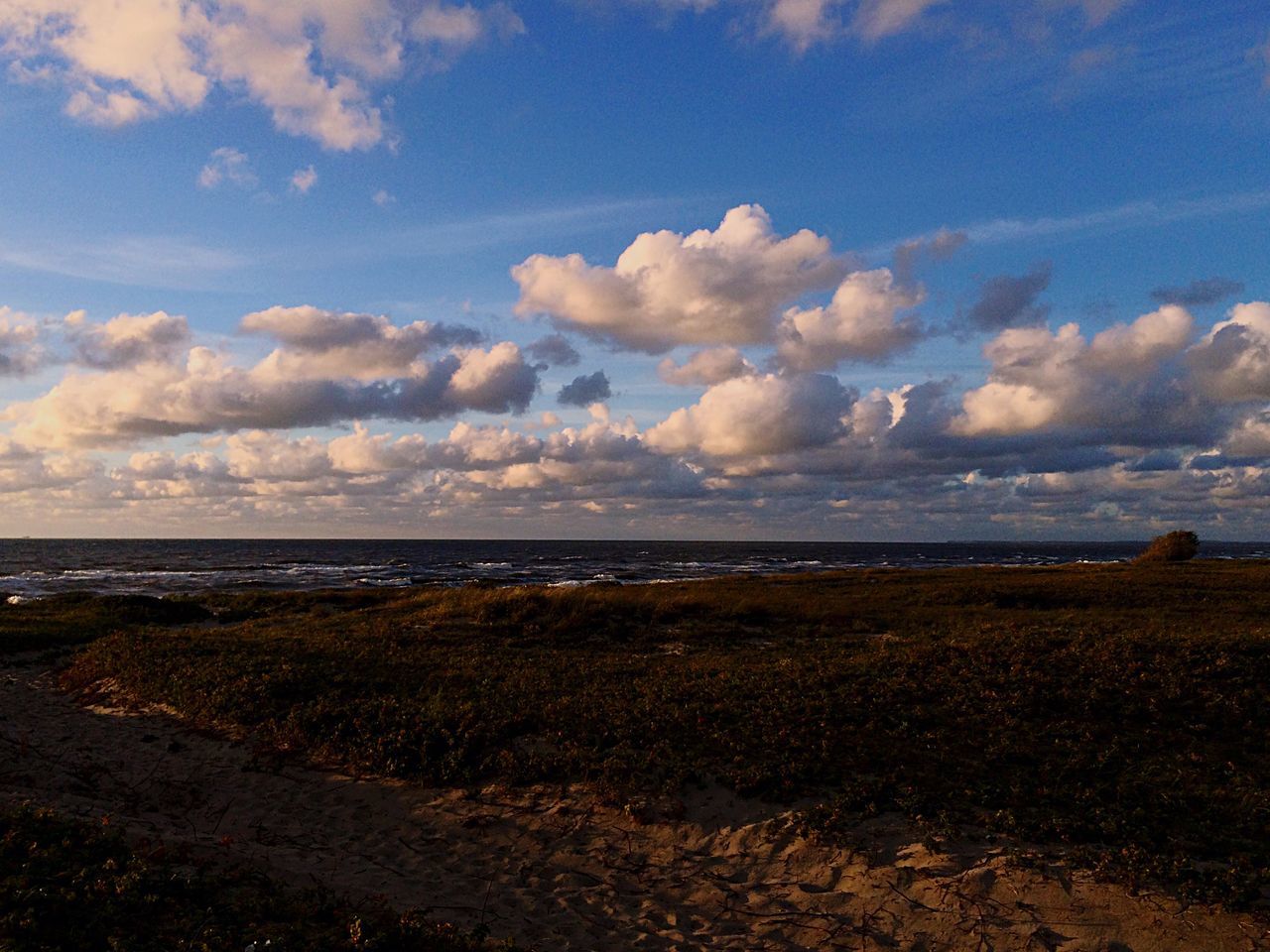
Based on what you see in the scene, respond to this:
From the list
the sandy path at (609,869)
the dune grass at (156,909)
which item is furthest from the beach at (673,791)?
the dune grass at (156,909)

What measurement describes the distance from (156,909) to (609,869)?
517cm

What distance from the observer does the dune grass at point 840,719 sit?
9.95 metres

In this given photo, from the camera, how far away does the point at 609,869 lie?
383 inches

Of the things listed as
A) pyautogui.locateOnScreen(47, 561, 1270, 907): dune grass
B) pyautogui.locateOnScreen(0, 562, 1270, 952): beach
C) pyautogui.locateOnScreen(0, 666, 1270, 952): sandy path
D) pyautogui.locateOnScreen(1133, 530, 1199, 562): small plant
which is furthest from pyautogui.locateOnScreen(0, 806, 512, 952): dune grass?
pyautogui.locateOnScreen(1133, 530, 1199, 562): small plant

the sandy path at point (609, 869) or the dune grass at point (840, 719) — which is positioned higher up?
the dune grass at point (840, 719)

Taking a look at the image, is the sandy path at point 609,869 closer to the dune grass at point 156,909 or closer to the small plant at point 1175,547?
the dune grass at point 156,909

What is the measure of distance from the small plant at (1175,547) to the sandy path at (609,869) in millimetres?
77949

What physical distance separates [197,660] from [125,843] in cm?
1310

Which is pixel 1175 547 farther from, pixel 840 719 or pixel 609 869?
pixel 609 869

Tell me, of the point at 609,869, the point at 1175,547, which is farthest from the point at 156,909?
the point at 1175,547

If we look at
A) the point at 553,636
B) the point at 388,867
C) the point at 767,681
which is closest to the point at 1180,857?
the point at 767,681

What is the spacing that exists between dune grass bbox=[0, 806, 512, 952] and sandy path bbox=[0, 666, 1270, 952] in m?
0.93

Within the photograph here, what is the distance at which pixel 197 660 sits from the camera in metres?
20.3

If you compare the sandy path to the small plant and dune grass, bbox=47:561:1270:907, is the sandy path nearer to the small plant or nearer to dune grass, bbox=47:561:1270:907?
dune grass, bbox=47:561:1270:907
